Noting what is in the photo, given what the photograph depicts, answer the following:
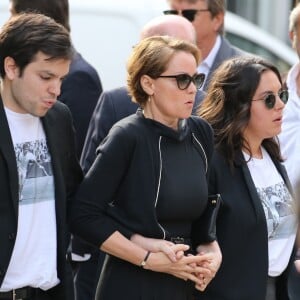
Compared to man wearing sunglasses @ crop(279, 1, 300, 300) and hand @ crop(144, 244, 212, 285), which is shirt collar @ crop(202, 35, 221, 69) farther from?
hand @ crop(144, 244, 212, 285)

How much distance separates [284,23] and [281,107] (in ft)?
32.9

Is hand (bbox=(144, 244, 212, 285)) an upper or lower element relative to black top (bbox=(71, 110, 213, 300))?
lower

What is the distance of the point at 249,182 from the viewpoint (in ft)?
16.1

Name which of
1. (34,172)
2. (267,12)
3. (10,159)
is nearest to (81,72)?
(34,172)

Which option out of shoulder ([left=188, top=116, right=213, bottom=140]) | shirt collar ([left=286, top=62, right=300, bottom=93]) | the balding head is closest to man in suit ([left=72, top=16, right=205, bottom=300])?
the balding head

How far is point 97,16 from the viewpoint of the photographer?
7.58m

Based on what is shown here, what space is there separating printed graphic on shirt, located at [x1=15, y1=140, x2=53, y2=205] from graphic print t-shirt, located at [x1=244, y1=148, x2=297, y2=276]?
956mm

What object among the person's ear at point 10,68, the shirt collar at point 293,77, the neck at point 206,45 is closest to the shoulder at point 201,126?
the person's ear at point 10,68

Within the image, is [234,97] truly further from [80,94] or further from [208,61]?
[208,61]

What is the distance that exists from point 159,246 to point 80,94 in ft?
5.57

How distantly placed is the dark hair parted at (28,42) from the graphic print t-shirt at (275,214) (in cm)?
104

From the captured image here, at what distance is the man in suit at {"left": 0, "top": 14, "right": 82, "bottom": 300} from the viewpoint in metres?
4.38

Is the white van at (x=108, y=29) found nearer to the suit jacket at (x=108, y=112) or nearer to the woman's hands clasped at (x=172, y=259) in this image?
the suit jacket at (x=108, y=112)

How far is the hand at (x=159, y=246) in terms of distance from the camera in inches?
173
